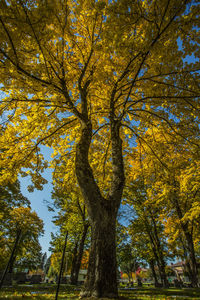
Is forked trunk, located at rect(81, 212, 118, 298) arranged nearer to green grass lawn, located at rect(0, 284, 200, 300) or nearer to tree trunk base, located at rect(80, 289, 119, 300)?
tree trunk base, located at rect(80, 289, 119, 300)

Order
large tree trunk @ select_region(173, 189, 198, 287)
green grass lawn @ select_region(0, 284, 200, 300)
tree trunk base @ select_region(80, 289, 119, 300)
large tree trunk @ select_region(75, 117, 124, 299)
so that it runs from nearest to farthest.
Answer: tree trunk base @ select_region(80, 289, 119, 300), large tree trunk @ select_region(75, 117, 124, 299), green grass lawn @ select_region(0, 284, 200, 300), large tree trunk @ select_region(173, 189, 198, 287)

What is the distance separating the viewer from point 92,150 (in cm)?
670

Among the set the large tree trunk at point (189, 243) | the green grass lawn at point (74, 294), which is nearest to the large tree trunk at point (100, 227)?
the green grass lawn at point (74, 294)

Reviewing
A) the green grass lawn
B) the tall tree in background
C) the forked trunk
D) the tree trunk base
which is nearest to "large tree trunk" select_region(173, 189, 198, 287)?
the green grass lawn

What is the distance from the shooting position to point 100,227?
8.84ft

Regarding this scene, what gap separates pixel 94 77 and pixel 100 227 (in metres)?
4.72

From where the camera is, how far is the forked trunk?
220 centimetres

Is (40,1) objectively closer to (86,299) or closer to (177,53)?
(177,53)

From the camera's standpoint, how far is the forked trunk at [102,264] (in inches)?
86.8

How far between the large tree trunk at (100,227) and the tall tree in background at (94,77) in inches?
0.5

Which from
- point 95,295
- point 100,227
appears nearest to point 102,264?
point 95,295

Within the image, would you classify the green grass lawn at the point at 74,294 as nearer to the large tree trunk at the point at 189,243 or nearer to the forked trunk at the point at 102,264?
the forked trunk at the point at 102,264

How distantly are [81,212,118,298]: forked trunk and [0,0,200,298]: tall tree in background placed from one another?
0.04 feet

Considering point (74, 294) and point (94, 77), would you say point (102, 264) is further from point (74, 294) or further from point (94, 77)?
point (94, 77)
